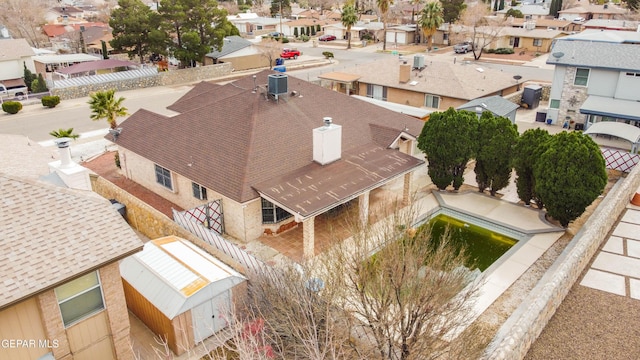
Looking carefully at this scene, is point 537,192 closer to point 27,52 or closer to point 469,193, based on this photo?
point 469,193

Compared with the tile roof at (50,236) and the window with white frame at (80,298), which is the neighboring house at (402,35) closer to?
the tile roof at (50,236)

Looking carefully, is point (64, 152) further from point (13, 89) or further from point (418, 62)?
point (13, 89)

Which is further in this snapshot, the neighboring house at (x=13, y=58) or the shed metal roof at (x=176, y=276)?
the neighboring house at (x=13, y=58)

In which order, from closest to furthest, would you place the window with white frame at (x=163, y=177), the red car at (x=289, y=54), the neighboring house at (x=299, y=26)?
the window with white frame at (x=163, y=177) < the red car at (x=289, y=54) < the neighboring house at (x=299, y=26)

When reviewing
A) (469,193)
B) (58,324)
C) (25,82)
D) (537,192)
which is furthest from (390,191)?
(25,82)

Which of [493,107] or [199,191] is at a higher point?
[493,107]

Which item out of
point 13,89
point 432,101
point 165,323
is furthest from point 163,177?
point 13,89

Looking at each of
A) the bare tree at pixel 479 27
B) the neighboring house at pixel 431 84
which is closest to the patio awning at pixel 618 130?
the neighboring house at pixel 431 84
